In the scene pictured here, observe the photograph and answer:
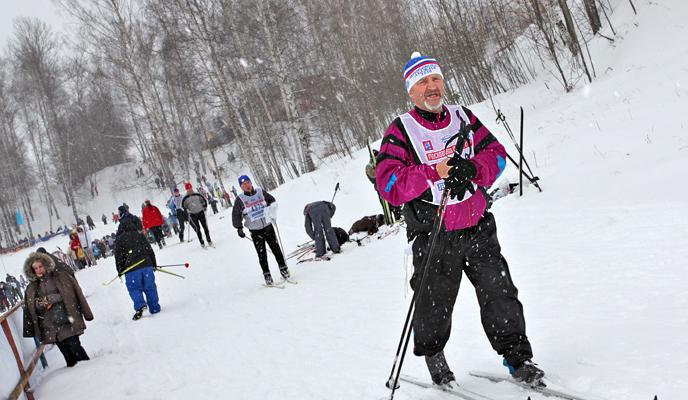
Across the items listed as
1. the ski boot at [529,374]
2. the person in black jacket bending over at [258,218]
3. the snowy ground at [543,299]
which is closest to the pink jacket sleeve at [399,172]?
the ski boot at [529,374]

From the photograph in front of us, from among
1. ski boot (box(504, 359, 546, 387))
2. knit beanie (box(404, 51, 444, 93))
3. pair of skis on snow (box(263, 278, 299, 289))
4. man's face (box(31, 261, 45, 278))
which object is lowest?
ski boot (box(504, 359, 546, 387))

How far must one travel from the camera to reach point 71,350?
6.82 m

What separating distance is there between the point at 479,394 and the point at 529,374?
0.29 meters

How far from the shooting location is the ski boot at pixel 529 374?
2.84 meters

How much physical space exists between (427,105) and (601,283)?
258 centimetres

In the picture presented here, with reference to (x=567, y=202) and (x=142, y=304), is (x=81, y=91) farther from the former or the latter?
(x=567, y=202)

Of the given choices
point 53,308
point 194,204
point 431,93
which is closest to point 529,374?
point 431,93

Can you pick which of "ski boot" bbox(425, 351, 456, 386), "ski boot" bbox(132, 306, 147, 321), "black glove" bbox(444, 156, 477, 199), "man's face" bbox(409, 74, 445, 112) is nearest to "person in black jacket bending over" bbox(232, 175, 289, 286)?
"ski boot" bbox(132, 306, 147, 321)

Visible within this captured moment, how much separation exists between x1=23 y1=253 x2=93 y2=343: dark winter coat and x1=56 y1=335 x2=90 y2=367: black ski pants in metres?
0.13

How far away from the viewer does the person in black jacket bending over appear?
8.48 metres

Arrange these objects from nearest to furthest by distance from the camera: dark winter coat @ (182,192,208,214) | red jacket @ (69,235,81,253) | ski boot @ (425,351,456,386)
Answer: ski boot @ (425,351,456,386), dark winter coat @ (182,192,208,214), red jacket @ (69,235,81,253)

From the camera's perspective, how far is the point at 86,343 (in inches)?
329

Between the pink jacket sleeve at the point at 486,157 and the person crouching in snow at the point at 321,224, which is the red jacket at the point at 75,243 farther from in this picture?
the pink jacket sleeve at the point at 486,157

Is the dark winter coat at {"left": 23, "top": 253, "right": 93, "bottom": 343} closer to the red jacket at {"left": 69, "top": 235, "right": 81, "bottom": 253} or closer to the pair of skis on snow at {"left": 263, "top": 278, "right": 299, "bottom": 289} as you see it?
the pair of skis on snow at {"left": 263, "top": 278, "right": 299, "bottom": 289}
